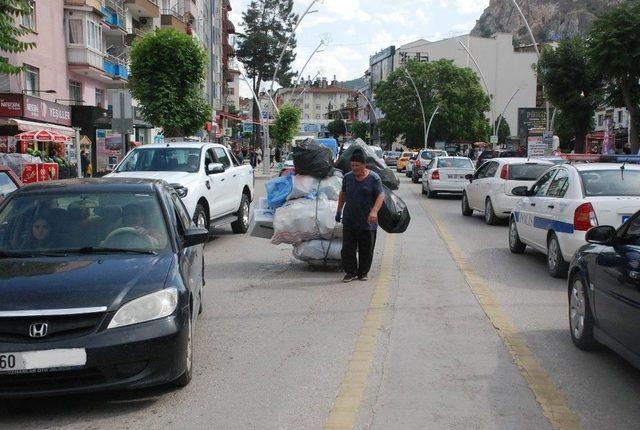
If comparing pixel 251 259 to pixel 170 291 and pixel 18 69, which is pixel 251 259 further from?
pixel 170 291

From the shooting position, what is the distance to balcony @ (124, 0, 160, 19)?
44.9 metres

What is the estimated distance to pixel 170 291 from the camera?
5230 mm

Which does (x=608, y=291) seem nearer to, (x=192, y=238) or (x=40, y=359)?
(x=192, y=238)

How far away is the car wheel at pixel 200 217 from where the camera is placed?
42.5 ft

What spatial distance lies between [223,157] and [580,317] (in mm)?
9961

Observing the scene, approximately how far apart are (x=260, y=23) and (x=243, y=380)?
3027 inches

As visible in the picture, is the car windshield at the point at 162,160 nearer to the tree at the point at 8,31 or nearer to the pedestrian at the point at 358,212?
the tree at the point at 8,31

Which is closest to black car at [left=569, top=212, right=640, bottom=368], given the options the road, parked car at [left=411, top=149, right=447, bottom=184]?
the road

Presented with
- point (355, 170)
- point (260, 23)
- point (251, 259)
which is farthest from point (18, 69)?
point (260, 23)

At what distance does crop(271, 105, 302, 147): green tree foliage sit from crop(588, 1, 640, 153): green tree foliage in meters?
41.8

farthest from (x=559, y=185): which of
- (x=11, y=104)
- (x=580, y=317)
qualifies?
(x=11, y=104)

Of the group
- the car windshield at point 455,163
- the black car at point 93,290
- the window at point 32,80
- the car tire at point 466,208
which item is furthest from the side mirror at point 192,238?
the window at point 32,80

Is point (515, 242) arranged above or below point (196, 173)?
below

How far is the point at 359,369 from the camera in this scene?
596cm
